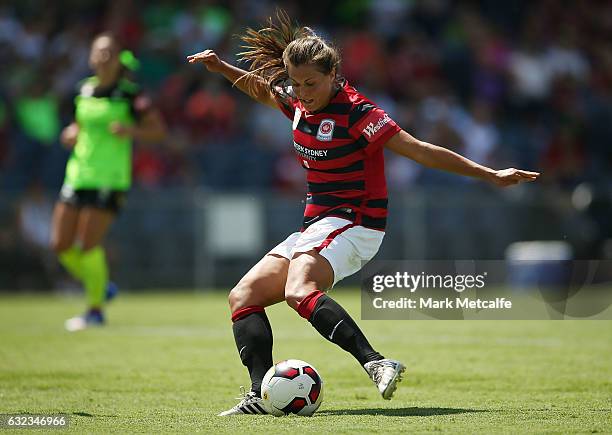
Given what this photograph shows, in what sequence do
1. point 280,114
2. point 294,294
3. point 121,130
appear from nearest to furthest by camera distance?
point 294,294
point 121,130
point 280,114

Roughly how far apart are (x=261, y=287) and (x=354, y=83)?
12.1 metres

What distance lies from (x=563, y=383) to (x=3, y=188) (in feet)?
35.5

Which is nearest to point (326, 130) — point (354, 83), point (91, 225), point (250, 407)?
point (250, 407)

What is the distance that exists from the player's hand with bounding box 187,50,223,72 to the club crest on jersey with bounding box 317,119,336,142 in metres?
1.07

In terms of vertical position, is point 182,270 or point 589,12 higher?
point 589,12

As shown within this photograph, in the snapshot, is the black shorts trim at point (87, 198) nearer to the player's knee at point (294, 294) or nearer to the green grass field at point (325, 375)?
the green grass field at point (325, 375)

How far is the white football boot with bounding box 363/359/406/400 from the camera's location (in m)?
5.44

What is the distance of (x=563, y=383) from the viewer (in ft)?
23.5

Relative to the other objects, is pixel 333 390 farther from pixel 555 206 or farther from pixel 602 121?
pixel 602 121

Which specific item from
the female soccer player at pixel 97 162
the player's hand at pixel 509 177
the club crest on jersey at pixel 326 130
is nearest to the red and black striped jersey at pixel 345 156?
the club crest on jersey at pixel 326 130

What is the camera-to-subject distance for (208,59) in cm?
684

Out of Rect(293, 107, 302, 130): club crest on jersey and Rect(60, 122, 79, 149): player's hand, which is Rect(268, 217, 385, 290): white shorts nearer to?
Rect(293, 107, 302, 130): club crest on jersey

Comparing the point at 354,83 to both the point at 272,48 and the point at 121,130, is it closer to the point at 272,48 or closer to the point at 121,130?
the point at 121,130

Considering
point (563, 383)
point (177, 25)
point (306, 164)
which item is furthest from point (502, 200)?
point (306, 164)
